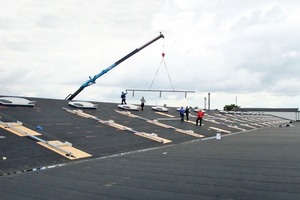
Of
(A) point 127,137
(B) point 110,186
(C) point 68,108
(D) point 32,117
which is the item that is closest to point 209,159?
(B) point 110,186

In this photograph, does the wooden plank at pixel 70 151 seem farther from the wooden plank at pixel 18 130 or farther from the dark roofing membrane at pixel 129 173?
the wooden plank at pixel 18 130

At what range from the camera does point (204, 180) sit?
268 inches

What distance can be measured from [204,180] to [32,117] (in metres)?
11.4

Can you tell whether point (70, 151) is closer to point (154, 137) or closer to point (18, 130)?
point (18, 130)

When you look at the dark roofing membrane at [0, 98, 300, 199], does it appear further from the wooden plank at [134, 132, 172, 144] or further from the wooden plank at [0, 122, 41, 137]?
the wooden plank at [134, 132, 172, 144]

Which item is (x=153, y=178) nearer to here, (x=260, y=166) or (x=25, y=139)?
(x=260, y=166)

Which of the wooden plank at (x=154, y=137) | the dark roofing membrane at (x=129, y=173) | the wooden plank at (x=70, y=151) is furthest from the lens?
the wooden plank at (x=154, y=137)

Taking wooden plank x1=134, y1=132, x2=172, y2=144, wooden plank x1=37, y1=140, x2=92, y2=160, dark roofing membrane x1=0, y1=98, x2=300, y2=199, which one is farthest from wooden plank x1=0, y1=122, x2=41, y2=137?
wooden plank x1=134, y1=132, x2=172, y2=144

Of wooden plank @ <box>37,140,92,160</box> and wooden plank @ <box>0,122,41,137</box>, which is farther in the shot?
wooden plank @ <box>0,122,41,137</box>

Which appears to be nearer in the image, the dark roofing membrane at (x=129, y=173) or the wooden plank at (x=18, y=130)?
the dark roofing membrane at (x=129, y=173)

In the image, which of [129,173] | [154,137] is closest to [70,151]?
[129,173]

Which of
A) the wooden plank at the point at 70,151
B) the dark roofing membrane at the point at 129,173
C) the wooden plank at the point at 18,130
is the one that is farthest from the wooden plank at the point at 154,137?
the wooden plank at the point at 18,130

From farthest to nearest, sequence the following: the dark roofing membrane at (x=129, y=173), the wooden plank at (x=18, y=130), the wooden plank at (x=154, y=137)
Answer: the wooden plank at (x=154, y=137) → the wooden plank at (x=18, y=130) → the dark roofing membrane at (x=129, y=173)

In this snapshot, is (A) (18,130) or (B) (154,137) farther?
(B) (154,137)
